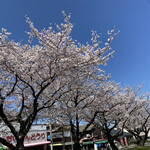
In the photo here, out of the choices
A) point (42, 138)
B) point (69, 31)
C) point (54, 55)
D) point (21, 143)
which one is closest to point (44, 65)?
point (54, 55)

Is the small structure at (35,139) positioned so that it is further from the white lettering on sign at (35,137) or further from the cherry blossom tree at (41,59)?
the cherry blossom tree at (41,59)

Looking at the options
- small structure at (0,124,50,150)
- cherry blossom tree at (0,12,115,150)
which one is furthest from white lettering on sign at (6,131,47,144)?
cherry blossom tree at (0,12,115,150)

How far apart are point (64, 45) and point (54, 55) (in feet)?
2.17

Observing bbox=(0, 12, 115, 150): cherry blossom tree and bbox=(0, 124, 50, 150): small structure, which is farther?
bbox=(0, 124, 50, 150): small structure

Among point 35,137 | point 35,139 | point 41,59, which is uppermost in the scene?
point 41,59

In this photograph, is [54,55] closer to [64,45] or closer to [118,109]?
[64,45]

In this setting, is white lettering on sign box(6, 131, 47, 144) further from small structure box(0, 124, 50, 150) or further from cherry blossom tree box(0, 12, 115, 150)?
cherry blossom tree box(0, 12, 115, 150)

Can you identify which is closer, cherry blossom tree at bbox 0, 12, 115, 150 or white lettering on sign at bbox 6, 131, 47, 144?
cherry blossom tree at bbox 0, 12, 115, 150

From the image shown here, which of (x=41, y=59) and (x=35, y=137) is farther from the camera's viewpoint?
(x=35, y=137)

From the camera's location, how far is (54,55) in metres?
6.36

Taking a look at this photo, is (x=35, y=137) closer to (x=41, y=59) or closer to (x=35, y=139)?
(x=35, y=139)

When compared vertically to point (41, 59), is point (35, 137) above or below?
below

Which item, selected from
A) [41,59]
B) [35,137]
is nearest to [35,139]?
[35,137]

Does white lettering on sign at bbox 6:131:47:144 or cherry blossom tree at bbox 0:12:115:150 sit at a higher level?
cherry blossom tree at bbox 0:12:115:150
